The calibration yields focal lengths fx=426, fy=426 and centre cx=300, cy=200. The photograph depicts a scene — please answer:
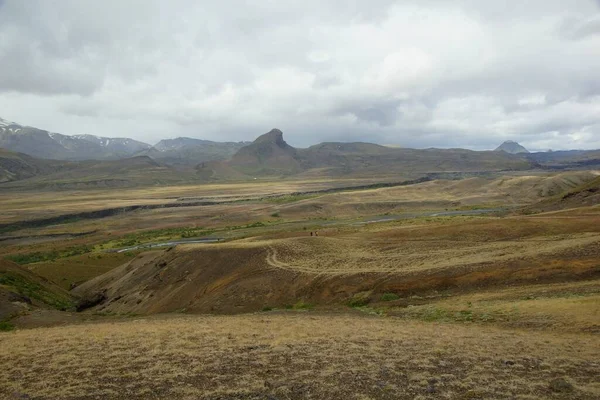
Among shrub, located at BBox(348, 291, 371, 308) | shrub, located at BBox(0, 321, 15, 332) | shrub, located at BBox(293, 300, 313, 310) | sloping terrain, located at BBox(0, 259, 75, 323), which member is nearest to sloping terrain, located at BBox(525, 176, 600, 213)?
shrub, located at BBox(348, 291, 371, 308)

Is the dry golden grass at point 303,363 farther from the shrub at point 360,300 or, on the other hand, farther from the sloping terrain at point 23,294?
the sloping terrain at point 23,294

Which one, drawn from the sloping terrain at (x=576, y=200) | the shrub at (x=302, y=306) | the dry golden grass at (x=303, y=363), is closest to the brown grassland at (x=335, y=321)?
the dry golden grass at (x=303, y=363)

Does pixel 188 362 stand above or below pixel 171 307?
above

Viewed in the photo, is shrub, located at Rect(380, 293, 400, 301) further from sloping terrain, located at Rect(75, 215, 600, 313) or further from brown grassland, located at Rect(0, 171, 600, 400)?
sloping terrain, located at Rect(75, 215, 600, 313)

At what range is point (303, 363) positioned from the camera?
16.5 m

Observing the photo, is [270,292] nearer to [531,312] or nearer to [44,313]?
[44,313]

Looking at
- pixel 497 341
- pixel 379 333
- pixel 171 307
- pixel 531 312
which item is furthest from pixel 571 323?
pixel 171 307

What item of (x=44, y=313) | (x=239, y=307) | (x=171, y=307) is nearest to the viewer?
(x=44, y=313)

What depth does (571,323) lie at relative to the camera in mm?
19859

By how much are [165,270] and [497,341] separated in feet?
120

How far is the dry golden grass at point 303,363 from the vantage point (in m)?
13.9

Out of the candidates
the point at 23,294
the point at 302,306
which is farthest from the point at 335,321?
the point at 23,294

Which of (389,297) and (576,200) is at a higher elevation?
(576,200)

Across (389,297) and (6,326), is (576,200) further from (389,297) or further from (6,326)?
(6,326)
